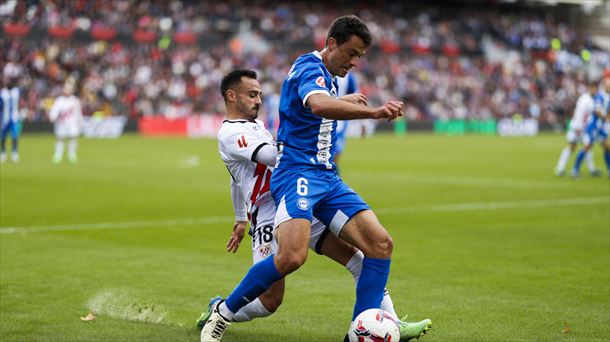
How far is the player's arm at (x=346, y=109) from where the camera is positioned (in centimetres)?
548

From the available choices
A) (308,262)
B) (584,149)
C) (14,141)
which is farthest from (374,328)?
(14,141)

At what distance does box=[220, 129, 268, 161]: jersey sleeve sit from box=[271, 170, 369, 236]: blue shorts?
0.31 metres

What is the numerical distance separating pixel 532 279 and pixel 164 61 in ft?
133

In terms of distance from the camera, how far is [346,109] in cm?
561

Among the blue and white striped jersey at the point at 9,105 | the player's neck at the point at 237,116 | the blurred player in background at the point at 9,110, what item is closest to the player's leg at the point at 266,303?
the player's neck at the point at 237,116

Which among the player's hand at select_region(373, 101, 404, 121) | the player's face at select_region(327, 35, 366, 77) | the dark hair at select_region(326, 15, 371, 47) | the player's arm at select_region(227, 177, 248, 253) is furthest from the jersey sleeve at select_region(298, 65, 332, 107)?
the player's arm at select_region(227, 177, 248, 253)

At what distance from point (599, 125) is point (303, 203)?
61.4 ft

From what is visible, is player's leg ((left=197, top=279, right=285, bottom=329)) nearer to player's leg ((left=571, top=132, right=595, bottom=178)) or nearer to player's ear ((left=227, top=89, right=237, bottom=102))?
player's ear ((left=227, top=89, right=237, bottom=102))

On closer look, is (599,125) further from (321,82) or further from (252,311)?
(321,82)

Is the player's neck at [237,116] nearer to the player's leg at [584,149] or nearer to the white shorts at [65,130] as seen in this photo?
the player's leg at [584,149]

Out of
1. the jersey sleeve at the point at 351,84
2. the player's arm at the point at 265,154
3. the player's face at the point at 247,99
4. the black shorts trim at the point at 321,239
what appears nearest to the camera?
the player's arm at the point at 265,154

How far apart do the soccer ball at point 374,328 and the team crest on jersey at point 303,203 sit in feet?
2.71

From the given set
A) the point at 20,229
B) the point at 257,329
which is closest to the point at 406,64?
the point at 20,229

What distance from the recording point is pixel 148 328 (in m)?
6.94
